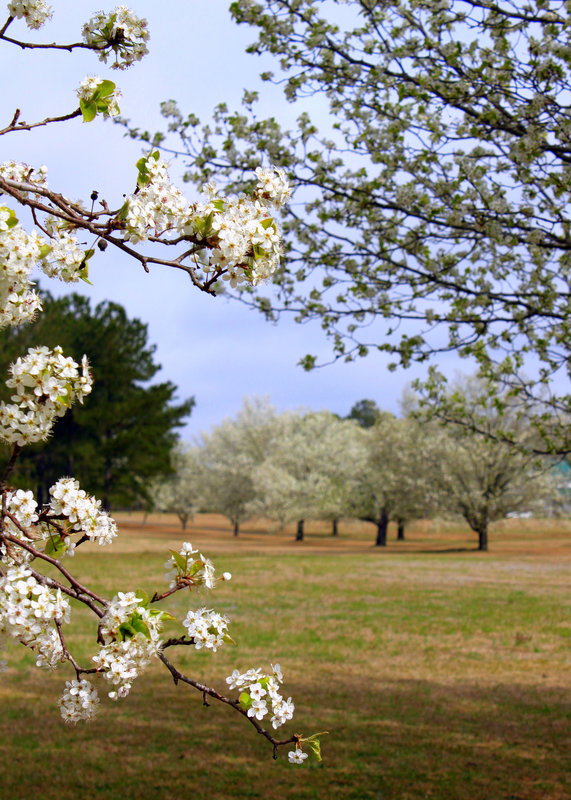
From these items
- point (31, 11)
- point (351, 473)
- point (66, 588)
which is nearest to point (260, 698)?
point (66, 588)

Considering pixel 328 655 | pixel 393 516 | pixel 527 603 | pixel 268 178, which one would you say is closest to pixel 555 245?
pixel 268 178

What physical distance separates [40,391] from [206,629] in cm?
81

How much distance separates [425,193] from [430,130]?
1.62 ft

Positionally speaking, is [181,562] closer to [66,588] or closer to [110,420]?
[66,588]

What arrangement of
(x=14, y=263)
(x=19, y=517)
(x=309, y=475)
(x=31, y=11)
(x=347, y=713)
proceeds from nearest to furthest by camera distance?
(x=14, y=263) → (x=19, y=517) → (x=31, y=11) → (x=347, y=713) → (x=309, y=475)

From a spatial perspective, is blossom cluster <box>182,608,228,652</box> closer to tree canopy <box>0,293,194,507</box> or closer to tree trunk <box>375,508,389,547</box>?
tree canopy <box>0,293,194,507</box>

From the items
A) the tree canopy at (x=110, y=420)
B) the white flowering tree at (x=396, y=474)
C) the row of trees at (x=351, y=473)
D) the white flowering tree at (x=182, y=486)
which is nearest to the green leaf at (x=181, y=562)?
the row of trees at (x=351, y=473)

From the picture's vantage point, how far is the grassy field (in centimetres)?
652

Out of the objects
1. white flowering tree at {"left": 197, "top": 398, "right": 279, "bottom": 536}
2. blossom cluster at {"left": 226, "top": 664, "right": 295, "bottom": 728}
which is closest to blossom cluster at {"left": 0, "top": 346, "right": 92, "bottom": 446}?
blossom cluster at {"left": 226, "top": 664, "right": 295, "bottom": 728}

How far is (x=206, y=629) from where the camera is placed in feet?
6.97

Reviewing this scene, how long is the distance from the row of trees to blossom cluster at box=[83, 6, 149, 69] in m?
27.4

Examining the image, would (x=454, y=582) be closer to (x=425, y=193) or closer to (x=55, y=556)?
(x=425, y=193)

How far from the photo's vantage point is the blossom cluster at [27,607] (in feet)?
6.18

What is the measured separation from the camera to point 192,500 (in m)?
57.8
